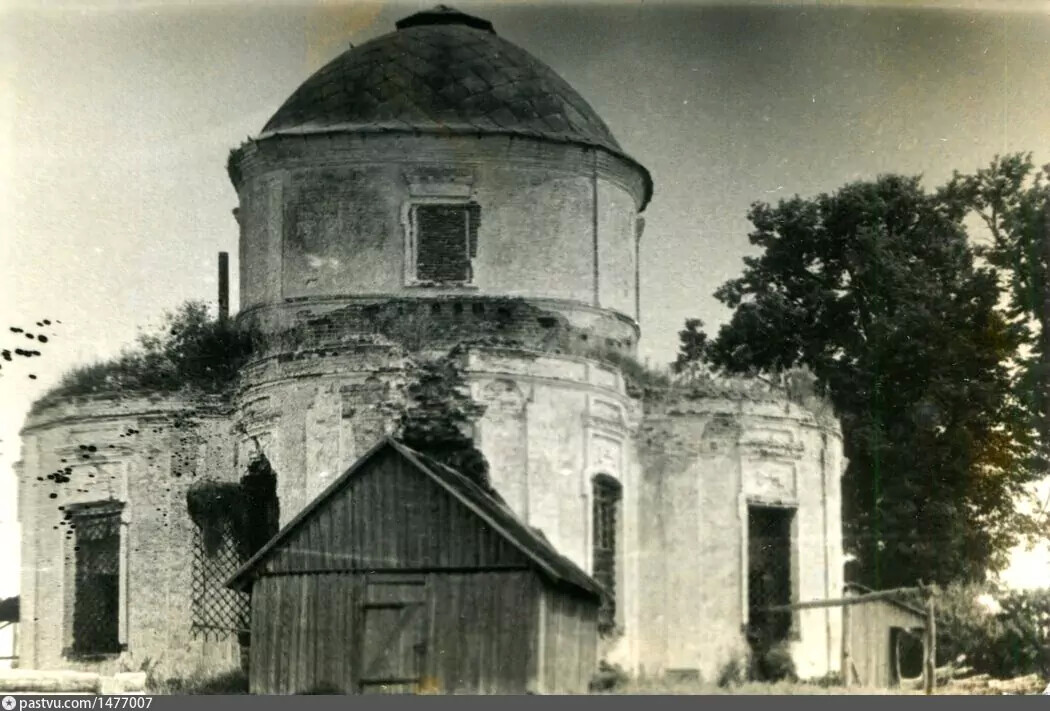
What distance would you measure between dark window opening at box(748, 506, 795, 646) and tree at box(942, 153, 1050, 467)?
3.65m

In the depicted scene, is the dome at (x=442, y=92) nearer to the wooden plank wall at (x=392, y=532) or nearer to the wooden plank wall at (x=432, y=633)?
the wooden plank wall at (x=392, y=532)

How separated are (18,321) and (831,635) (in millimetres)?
11749

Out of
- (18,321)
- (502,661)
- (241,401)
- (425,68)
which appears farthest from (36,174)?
(502,661)

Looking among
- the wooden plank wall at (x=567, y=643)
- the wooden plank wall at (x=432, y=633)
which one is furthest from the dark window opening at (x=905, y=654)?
the wooden plank wall at (x=432, y=633)

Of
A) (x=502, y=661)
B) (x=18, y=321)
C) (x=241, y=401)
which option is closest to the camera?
Answer: (x=502, y=661)

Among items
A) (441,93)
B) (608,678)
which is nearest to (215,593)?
(608,678)

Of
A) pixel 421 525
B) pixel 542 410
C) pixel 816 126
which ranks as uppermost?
pixel 816 126

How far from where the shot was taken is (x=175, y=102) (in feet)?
84.6

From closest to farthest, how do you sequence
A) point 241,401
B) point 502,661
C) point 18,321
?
1. point 502,661
2. point 18,321
3. point 241,401

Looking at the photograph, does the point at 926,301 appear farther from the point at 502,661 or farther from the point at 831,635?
the point at 502,661

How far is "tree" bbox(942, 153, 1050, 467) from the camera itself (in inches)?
1043

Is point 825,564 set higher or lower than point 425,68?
lower

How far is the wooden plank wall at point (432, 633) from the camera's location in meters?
21.5

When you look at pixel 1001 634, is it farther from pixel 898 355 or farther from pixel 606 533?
pixel 606 533
